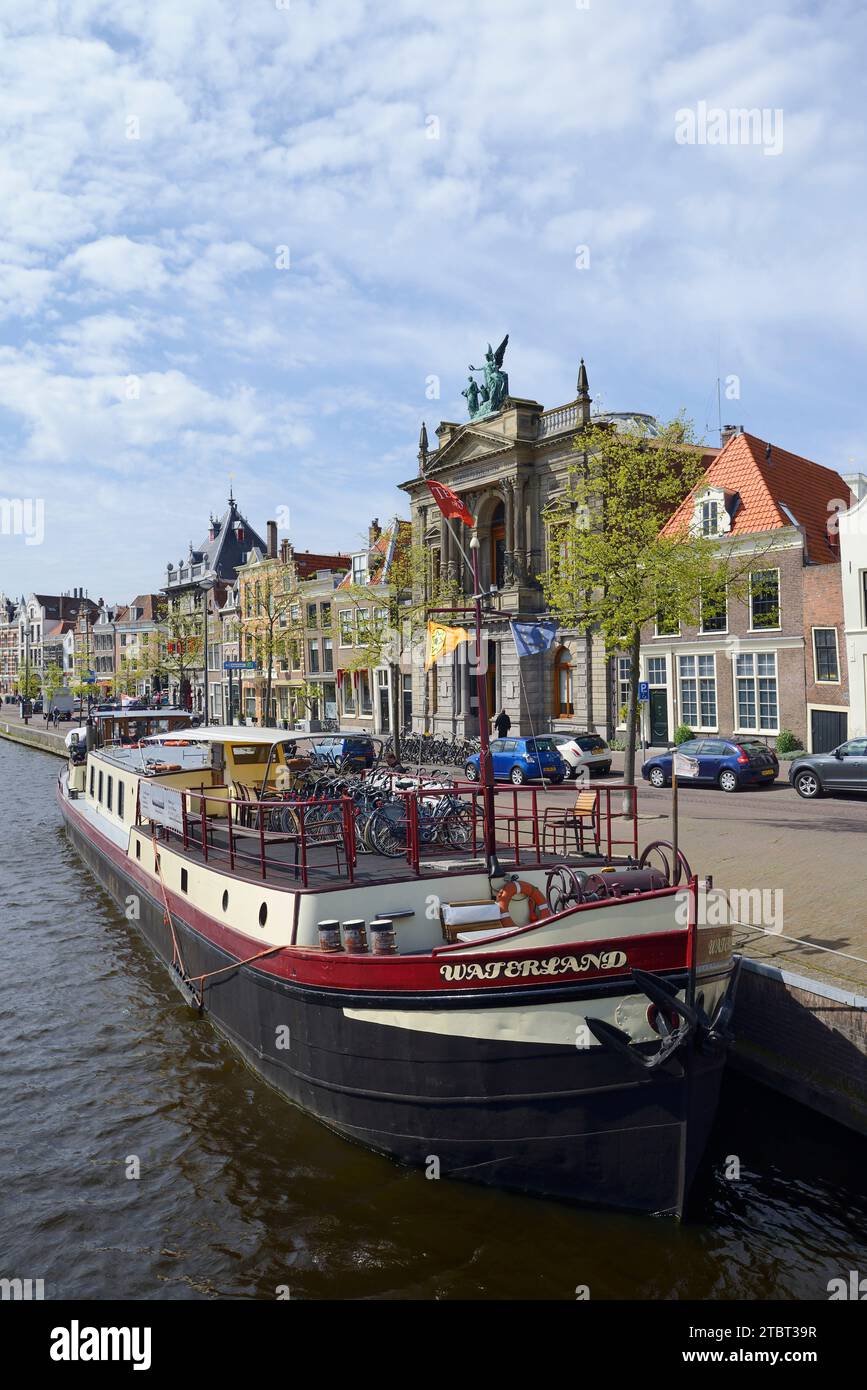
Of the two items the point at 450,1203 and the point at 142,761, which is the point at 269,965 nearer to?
the point at 450,1203

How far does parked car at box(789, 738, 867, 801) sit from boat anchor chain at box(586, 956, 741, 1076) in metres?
17.8

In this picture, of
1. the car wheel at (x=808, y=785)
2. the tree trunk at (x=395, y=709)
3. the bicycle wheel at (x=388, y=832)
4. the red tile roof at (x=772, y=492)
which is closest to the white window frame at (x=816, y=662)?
the red tile roof at (x=772, y=492)

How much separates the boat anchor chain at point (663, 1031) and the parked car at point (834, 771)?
58.5 feet

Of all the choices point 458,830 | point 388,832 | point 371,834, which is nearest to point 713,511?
point 458,830

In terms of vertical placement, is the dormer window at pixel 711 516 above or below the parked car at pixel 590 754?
above

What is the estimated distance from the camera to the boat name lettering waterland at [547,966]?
7793 millimetres

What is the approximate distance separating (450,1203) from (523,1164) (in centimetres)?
81

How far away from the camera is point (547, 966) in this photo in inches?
309

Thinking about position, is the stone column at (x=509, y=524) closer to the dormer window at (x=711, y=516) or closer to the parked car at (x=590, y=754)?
the dormer window at (x=711, y=516)

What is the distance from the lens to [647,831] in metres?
19.7

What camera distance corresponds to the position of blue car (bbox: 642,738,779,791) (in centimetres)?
2673

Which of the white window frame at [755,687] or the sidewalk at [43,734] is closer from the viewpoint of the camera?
the white window frame at [755,687]

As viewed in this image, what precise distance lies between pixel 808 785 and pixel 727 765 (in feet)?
8.57
